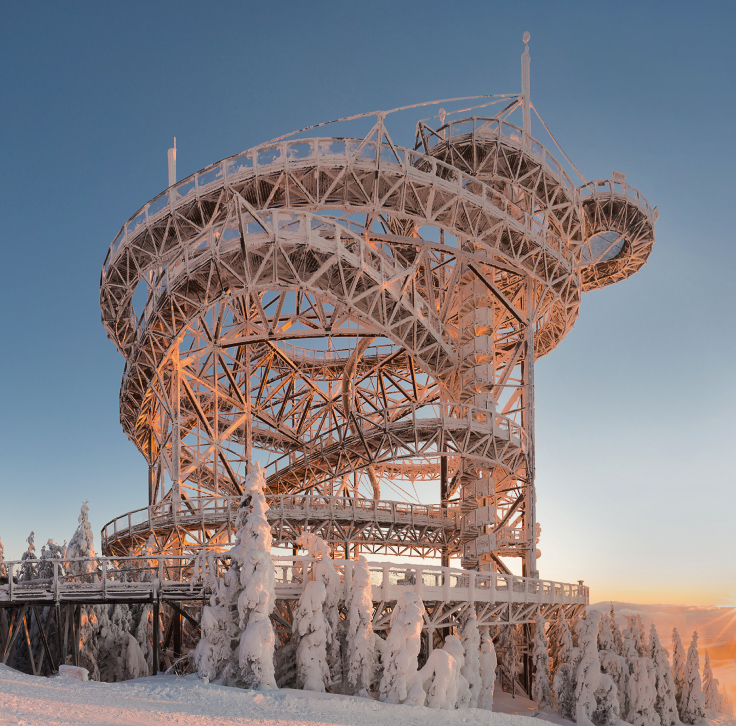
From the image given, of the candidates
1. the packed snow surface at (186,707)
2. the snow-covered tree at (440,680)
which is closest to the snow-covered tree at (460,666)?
the snow-covered tree at (440,680)

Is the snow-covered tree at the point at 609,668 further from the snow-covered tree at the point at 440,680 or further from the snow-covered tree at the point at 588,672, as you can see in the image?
the snow-covered tree at the point at 440,680

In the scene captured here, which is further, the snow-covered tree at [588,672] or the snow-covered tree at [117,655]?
the snow-covered tree at [588,672]

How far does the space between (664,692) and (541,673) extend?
163 inches

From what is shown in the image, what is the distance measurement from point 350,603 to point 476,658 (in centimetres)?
474

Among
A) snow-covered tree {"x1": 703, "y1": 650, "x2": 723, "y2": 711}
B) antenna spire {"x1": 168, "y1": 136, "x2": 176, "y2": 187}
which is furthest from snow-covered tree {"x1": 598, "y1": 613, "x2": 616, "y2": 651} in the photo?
antenna spire {"x1": 168, "y1": 136, "x2": 176, "y2": 187}

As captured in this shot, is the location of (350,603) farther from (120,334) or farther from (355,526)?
(120,334)

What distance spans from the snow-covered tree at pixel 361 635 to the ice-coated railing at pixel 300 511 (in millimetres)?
12297

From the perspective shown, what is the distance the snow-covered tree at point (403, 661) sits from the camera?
16953 mm

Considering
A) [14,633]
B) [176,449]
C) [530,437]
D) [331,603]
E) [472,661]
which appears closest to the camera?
[331,603]

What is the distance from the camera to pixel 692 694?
3016 cm

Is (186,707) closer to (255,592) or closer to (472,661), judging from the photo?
(255,592)

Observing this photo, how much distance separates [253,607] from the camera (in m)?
16.9

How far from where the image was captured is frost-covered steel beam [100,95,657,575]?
29.6 meters

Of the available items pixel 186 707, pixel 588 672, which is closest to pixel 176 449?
pixel 588 672
